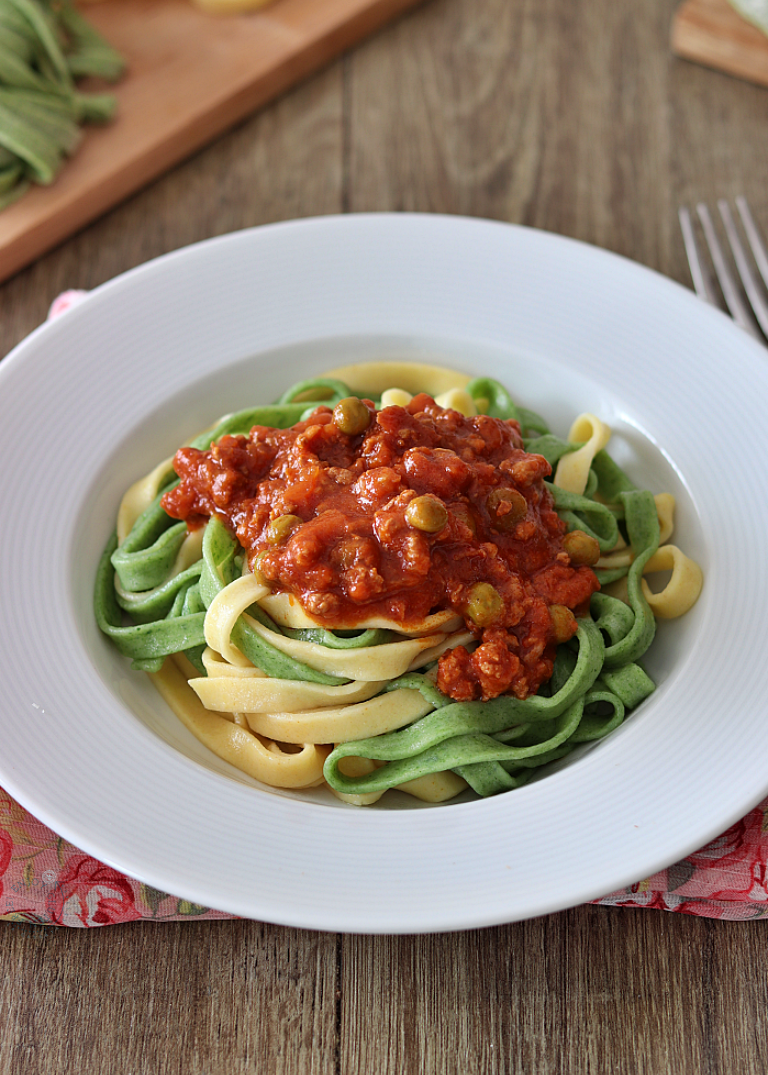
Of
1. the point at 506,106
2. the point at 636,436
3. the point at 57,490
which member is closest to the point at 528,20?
the point at 506,106

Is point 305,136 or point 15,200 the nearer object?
point 15,200

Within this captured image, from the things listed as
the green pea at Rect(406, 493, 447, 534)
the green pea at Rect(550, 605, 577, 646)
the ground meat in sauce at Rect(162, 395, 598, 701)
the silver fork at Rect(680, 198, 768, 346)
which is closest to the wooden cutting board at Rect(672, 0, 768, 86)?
the silver fork at Rect(680, 198, 768, 346)

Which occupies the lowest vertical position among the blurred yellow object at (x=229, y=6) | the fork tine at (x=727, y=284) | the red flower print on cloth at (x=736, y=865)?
the red flower print on cloth at (x=736, y=865)

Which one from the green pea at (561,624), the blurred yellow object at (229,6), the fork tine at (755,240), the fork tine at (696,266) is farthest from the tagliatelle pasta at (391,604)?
the blurred yellow object at (229,6)

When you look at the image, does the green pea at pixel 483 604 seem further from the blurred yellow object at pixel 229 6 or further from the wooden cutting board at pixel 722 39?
the blurred yellow object at pixel 229 6

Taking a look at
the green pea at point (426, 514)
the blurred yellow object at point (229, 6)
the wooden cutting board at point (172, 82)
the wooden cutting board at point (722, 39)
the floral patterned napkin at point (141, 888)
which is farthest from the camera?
the blurred yellow object at point (229, 6)

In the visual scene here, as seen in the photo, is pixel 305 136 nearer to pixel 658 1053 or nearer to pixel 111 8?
pixel 111 8

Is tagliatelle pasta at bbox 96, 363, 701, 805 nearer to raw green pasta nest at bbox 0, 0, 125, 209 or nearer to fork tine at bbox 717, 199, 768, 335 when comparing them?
fork tine at bbox 717, 199, 768, 335
